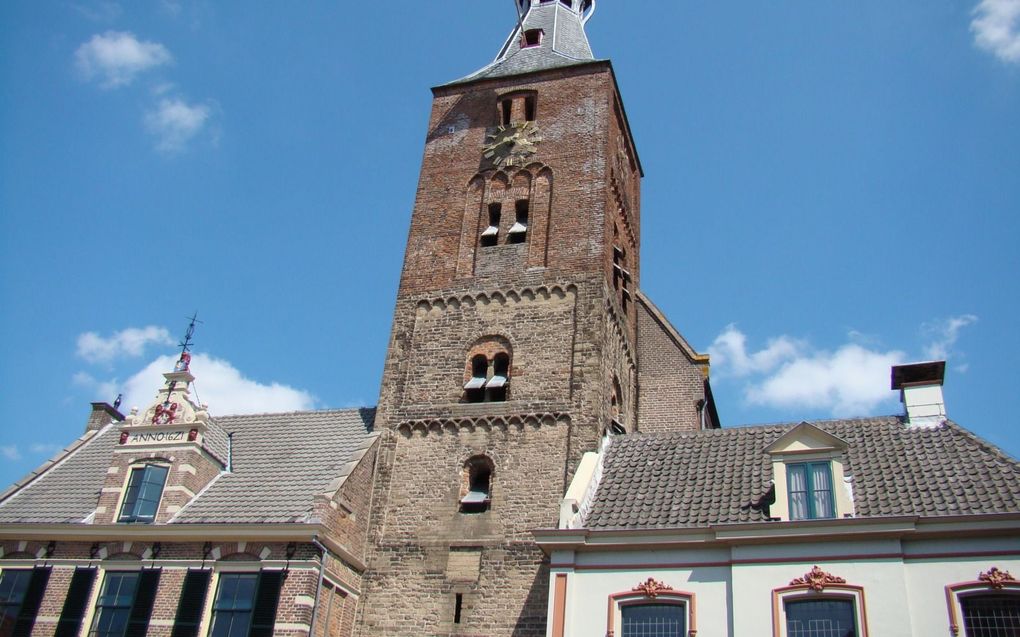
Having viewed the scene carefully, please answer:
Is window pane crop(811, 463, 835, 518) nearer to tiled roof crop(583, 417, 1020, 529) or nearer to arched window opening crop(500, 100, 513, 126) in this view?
tiled roof crop(583, 417, 1020, 529)

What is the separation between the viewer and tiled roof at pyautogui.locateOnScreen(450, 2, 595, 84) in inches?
1197

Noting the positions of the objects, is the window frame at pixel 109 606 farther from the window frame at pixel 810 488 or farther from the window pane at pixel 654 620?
the window frame at pixel 810 488

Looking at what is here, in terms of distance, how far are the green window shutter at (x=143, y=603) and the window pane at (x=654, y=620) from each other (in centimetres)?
1016

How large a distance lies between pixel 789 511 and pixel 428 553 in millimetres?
8273

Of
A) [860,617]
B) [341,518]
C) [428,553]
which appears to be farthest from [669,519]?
[341,518]

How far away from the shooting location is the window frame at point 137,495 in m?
21.5

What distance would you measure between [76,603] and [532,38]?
23.6 meters

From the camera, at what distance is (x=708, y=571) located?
17.3 meters

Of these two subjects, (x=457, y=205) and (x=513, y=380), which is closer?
(x=513, y=380)

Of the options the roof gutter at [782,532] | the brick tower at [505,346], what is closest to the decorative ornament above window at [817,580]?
the roof gutter at [782,532]

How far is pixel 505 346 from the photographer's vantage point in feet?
79.7

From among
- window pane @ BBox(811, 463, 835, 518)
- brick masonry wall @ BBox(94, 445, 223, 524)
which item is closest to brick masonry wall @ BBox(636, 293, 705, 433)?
window pane @ BBox(811, 463, 835, 518)

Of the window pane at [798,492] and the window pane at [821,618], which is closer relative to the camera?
the window pane at [821,618]

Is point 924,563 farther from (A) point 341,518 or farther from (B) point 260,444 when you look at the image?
(B) point 260,444
